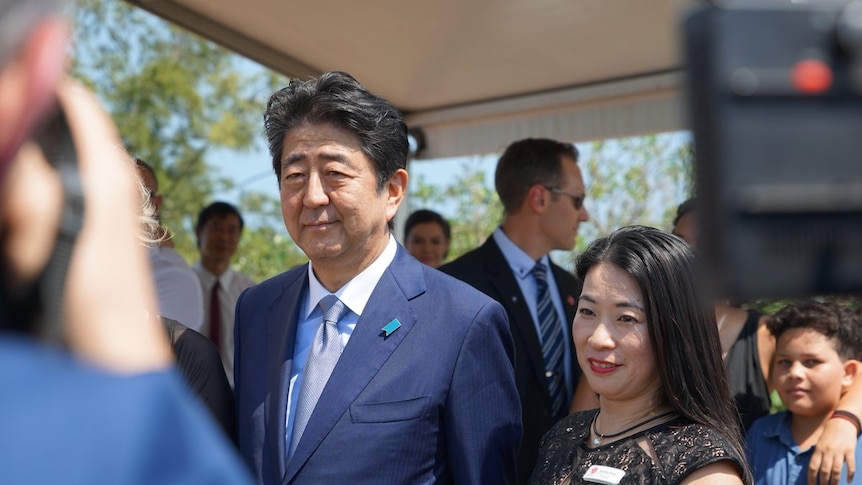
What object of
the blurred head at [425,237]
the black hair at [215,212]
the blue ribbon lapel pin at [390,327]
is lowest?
the blue ribbon lapel pin at [390,327]

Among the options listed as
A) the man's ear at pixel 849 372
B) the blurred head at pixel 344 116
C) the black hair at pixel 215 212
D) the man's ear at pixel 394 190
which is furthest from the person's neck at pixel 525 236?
the black hair at pixel 215 212

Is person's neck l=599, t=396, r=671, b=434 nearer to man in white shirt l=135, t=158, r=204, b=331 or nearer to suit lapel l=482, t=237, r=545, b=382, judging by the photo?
suit lapel l=482, t=237, r=545, b=382

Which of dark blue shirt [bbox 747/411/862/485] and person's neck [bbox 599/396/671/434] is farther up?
person's neck [bbox 599/396/671/434]

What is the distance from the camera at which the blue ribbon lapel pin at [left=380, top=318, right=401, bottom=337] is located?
274 centimetres

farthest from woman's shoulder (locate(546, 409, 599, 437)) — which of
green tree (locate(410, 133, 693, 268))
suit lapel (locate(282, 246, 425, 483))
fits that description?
green tree (locate(410, 133, 693, 268))

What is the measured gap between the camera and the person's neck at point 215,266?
6.58 meters

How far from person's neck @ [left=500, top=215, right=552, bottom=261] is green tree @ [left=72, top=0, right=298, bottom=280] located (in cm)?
993

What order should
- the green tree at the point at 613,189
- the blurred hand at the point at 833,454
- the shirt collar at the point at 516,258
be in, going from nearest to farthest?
1. the blurred hand at the point at 833,454
2. the shirt collar at the point at 516,258
3. the green tree at the point at 613,189

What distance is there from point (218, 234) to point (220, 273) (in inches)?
10.1

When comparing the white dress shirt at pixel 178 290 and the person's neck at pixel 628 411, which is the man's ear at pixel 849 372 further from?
the white dress shirt at pixel 178 290

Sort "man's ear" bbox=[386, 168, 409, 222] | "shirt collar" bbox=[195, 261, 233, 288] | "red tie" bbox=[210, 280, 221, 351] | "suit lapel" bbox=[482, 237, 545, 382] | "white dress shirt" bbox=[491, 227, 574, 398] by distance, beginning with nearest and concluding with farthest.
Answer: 1. "man's ear" bbox=[386, 168, 409, 222]
2. "suit lapel" bbox=[482, 237, 545, 382]
3. "white dress shirt" bbox=[491, 227, 574, 398]
4. "red tie" bbox=[210, 280, 221, 351]
5. "shirt collar" bbox=[195, 261, 233, 288]

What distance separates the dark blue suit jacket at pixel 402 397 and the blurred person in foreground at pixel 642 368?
21 cm

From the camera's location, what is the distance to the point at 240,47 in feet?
17.2

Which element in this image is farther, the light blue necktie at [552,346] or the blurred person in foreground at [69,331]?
the light blue necktie at [552,346]
